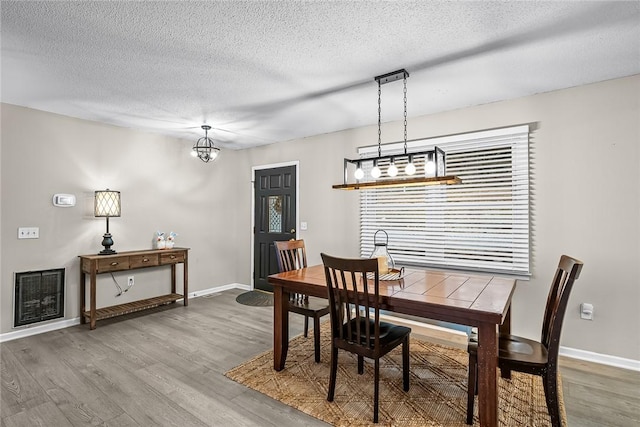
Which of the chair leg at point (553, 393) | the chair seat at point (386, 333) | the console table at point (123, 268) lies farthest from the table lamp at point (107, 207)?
the chair leg at point (553, 393)

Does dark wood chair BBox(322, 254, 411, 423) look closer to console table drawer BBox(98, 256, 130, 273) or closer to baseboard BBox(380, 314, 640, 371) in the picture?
baseboard BBox(380, 314, 640, 371)

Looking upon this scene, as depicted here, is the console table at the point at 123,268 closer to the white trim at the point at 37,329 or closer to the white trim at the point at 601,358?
the white trim at the point at 37,329

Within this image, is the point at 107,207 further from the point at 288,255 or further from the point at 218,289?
the point at 288,255

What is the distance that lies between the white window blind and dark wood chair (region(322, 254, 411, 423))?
158 cm

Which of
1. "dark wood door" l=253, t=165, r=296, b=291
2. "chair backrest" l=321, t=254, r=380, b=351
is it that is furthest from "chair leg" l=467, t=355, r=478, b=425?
"dark wood door" l=253, t=165, r=296, b=291

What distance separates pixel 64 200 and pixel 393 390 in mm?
4030

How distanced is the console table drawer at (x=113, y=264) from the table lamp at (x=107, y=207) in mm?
A: 163

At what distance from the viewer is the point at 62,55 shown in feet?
7.84

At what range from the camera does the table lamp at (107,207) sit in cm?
386

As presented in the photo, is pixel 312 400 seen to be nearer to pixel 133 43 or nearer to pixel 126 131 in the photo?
pixel 133 43

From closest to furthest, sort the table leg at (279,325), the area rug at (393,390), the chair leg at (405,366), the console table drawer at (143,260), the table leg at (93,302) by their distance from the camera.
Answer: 1. the area rug at (393,390)
2. the chair leg at (405,366)
3. the table leg at (279,325)
4. the table leg at (93,302)
5. the console table drawer at (143,260)

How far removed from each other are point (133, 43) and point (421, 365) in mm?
3328

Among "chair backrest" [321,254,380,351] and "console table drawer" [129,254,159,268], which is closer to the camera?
"chair backrest" [321,254,380,351]

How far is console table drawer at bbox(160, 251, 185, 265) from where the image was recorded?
4.34 meters
